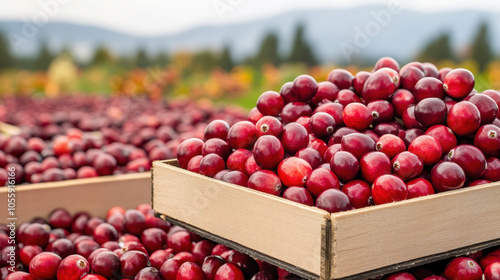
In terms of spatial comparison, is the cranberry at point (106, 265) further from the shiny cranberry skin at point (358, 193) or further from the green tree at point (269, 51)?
the green tree at point (269, 51)


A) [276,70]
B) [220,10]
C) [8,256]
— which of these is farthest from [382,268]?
[276,70]

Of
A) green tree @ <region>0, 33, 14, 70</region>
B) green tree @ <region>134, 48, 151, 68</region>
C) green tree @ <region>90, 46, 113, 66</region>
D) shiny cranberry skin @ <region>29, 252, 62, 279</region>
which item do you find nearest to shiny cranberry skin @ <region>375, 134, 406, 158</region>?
shiny cranberry skin @ <region>29, 252, 62, 279</region>

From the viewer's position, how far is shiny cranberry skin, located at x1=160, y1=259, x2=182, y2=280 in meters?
2.12

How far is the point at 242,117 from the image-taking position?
17.3 ft

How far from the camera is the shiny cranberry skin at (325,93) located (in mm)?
2305

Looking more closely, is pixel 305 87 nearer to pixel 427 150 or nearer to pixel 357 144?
pixel 357 144

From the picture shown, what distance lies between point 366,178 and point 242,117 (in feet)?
11.5

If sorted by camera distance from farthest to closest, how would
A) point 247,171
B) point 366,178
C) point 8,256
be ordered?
point 8,256
point 247,171
point 366,178

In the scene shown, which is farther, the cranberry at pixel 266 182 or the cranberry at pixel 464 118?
the cranberry at pixel 464 118

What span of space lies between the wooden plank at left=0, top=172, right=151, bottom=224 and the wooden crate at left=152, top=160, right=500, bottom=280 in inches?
52.1

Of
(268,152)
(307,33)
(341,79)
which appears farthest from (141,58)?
(268,152)

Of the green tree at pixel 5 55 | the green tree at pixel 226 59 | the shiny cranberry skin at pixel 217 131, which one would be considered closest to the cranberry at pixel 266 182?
the shiny cranberry skin at pixel 217 131

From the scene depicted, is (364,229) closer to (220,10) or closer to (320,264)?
(320,264)

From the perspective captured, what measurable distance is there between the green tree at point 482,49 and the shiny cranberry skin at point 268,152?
34.4 feet
